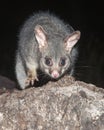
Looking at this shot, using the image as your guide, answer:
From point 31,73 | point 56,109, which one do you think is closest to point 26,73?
point 31,73

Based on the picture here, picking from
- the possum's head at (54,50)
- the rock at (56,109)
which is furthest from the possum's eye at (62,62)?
the rock at (56,109)

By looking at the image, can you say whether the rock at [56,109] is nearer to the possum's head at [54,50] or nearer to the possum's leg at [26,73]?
the possum's head at [54,50]

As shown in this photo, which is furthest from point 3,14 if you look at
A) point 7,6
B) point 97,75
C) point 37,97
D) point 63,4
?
point 37,97

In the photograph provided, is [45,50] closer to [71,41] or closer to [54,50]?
[54,50]

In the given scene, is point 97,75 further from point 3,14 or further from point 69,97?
point 69,97

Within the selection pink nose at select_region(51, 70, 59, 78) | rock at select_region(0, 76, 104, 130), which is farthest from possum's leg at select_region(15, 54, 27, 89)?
rock at select_region(0, 76, 104, 130)

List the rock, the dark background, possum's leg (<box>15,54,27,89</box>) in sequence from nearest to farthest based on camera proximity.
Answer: the rock < possum's leg (<box>15,54,27,89</box>) < the dark background

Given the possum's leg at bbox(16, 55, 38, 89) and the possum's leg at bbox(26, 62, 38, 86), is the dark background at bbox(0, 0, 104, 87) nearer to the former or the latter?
the possum's leg at bbox(16, 55, 38, 89)
